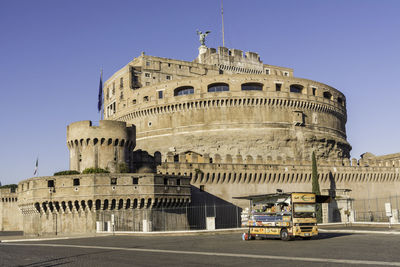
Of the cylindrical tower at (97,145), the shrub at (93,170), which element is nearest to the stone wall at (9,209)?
the cylindrical tower at (97,145)

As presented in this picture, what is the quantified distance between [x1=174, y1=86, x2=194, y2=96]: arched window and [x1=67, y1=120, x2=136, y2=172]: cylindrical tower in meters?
22.5

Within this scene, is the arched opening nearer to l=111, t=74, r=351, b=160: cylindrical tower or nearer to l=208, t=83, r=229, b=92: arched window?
l=111, t=74, r=351, b=160: cylindrical tower

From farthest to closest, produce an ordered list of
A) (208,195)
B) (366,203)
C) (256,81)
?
(256,81)
(366,203)
(208,195)

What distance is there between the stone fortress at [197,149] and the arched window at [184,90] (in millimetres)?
148

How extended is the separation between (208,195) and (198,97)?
58.3 feet

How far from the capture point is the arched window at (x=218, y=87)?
2422 inches

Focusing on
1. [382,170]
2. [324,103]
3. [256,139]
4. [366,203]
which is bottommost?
[366,203]

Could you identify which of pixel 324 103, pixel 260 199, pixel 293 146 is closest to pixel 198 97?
pixel 293 146

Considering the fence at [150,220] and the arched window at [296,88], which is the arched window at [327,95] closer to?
the arched window at [296,88]

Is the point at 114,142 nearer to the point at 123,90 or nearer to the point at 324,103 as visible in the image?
the point at 123,90

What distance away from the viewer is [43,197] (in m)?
35.2

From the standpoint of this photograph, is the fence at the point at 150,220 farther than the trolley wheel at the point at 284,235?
Yes

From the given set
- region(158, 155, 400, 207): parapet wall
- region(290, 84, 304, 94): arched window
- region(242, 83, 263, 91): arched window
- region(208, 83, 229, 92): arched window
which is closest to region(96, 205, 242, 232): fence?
region(158, 155, 400, 207): parapet wall

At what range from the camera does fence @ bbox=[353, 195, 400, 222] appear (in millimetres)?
51438
